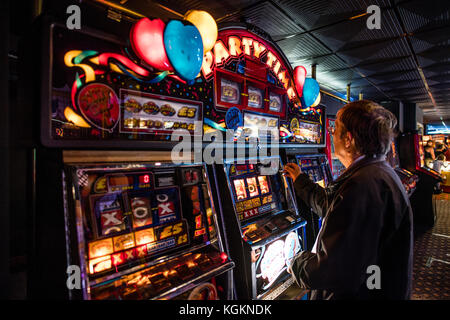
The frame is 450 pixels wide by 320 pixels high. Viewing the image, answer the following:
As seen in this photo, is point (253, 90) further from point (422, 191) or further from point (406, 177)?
point (422, 191)

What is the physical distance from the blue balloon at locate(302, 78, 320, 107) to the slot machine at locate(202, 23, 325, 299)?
0.86 ft

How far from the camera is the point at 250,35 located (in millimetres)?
2555

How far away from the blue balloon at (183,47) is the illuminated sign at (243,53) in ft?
1.22

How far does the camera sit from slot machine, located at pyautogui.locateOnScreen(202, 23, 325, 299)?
2.12 m

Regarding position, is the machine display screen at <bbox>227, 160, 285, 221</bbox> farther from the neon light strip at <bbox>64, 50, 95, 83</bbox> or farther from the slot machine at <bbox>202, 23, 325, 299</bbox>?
the neon light strip at <bbox>64, 50, 95, 83</bbox>

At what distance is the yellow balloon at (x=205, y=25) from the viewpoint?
1.95m

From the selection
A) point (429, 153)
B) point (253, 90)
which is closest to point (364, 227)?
point (253, 90)

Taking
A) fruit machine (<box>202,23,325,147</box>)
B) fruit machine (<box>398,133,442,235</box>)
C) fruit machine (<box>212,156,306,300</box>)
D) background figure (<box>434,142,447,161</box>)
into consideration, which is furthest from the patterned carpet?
background figure (<box>434,142,447,161</box>)

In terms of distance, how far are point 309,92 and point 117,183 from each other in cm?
277

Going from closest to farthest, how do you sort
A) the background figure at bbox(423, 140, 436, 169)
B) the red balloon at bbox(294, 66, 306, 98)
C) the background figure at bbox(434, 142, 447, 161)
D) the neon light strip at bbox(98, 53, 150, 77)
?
the neon light strip at bbox(98, 53, 150, 77) < the red balloon at bbox(294, 66, 306, 98) < the background figure at bbox(423, 140, 436, 169) < the background figure at bbox(434, 142, 447, 161)

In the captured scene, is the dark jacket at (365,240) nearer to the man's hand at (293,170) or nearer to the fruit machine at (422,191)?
the man's hand at (293,170)

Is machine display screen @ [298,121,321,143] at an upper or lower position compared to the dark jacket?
upper

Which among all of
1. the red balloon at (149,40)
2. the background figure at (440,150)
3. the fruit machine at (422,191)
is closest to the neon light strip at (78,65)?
the red balloon at (149,40)

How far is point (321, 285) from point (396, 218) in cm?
58
